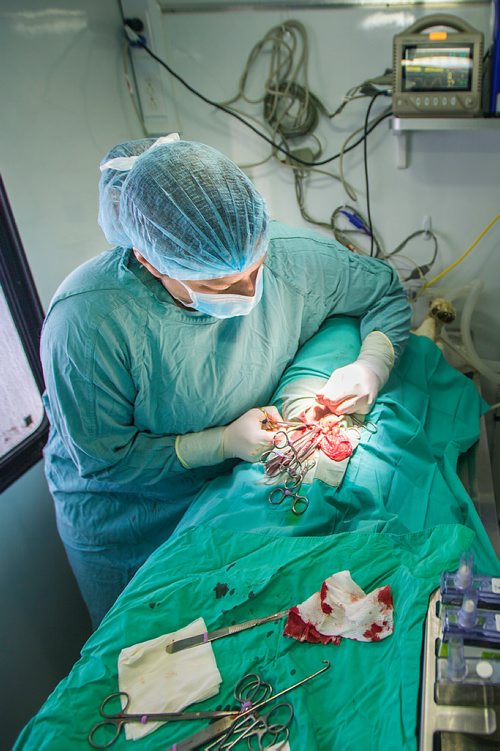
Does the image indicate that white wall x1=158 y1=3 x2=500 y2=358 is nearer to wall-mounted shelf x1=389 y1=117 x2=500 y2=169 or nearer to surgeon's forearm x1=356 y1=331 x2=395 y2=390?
wall-mounted shelf x1=389 y1=117 x2=500 y2=169

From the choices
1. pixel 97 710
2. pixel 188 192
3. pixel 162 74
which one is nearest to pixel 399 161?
pixel 162 74

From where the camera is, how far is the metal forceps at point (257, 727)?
0.84m

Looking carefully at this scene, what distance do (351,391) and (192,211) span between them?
2.13 feet

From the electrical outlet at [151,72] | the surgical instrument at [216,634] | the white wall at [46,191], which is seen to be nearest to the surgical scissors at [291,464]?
the surgical instrument at [216,634]

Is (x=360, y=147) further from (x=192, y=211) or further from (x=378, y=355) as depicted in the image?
(x=192, y=211)

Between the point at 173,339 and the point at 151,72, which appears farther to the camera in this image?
the point at 151,72

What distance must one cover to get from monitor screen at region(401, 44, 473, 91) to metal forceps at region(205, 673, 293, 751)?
182cm

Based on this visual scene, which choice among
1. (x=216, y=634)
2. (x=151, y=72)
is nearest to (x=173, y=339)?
(x=216, y=634)

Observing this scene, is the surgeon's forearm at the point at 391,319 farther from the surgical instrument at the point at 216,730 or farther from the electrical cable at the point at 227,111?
the surgical instrument at the point at 216,730

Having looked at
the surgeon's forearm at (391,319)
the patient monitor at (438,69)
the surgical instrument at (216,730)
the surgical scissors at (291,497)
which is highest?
the patient monitor at (438,69)

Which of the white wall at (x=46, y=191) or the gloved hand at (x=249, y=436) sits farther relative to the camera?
the white wall at (x=46, y=191)

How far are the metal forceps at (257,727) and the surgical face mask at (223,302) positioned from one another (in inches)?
32.6

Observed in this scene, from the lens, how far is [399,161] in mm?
2170

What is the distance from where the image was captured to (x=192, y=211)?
1.18m
